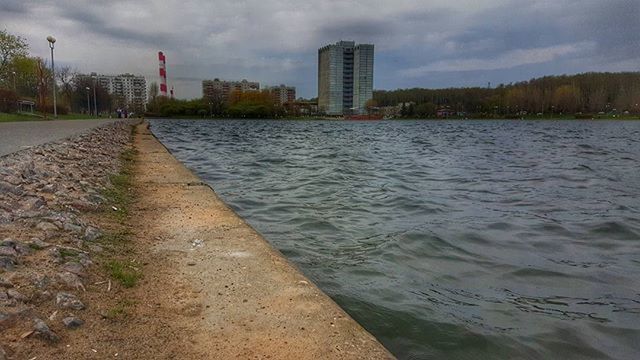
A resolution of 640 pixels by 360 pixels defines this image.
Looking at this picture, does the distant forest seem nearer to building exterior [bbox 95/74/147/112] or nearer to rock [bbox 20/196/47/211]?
building exterior [bbox 95/74/147/112]

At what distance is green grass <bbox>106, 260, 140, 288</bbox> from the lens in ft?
11.3

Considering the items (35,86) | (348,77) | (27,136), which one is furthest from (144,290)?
(348,77)

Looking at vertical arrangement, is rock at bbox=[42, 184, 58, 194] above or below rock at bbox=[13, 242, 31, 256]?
above

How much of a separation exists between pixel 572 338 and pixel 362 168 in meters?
13.3

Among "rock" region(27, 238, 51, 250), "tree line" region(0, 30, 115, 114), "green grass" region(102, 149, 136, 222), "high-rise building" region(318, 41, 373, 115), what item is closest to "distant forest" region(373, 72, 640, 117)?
"high-rise building" region(318, 41, 373, 115)

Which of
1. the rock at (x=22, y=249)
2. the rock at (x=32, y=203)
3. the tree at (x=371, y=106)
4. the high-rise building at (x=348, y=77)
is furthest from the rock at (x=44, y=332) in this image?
the high-rise building at (x=348, y=77)

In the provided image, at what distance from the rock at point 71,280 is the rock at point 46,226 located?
103cm

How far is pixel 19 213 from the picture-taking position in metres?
4.24

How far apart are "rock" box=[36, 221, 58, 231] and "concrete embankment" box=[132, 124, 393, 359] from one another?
0.82 m

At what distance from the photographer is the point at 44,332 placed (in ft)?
8.00

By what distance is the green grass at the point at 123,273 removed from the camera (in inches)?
135

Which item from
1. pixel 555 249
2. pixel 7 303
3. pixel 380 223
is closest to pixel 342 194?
pixel 380 223

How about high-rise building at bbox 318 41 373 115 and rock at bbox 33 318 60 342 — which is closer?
rock at bbox 33 318 60 342

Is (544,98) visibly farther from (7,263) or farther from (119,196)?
(7,263)
